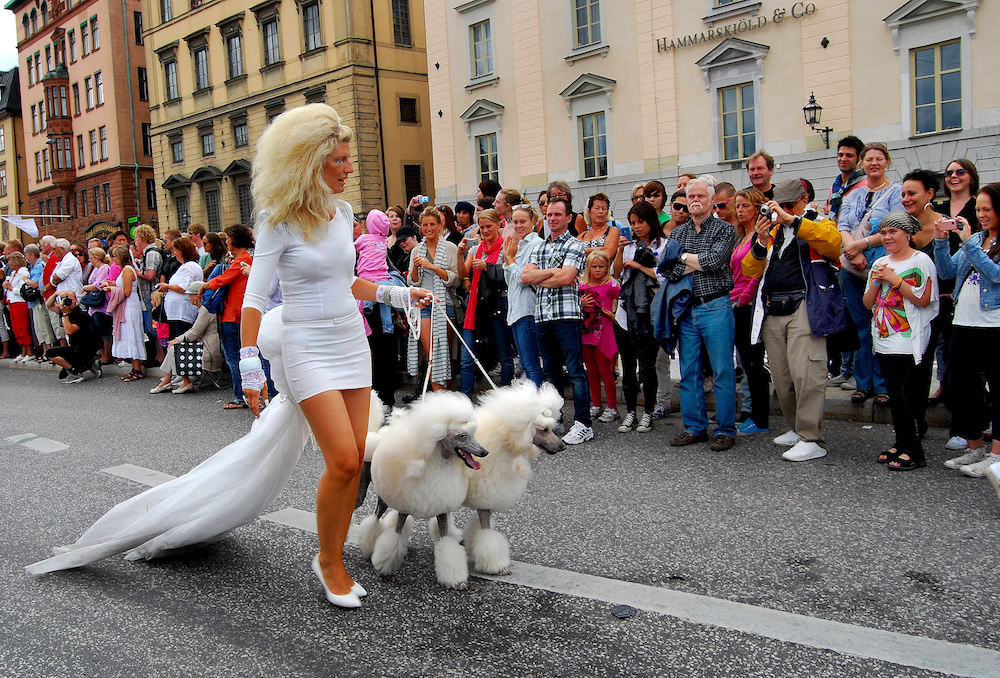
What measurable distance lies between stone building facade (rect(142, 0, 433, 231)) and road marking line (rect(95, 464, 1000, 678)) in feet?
108

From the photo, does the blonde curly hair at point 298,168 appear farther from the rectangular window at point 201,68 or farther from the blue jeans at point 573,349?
the rectangular window at point 201,68

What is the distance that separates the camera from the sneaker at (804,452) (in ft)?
21.1

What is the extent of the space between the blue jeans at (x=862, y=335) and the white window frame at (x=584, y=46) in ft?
67.3

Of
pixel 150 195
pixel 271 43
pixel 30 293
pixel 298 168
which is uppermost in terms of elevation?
pixel 271 43

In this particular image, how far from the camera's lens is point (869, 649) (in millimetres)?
3389

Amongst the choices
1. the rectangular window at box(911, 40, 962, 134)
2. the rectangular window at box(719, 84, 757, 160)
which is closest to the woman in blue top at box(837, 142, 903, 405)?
the rectangular window at box(911, 40, 962, 134)

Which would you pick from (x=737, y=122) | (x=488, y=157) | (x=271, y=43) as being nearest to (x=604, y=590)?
(x=737, y=122)

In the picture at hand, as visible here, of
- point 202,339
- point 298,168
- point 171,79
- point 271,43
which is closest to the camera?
point 298,168

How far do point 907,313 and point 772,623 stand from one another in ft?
10.9

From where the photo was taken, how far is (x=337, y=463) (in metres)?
3.96

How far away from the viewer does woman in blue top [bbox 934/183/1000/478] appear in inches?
223

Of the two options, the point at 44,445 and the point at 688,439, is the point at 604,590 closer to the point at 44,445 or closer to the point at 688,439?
the point at 688,439

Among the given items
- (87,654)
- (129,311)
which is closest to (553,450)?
(87,654)

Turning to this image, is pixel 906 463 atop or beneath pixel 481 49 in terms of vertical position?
beneath
